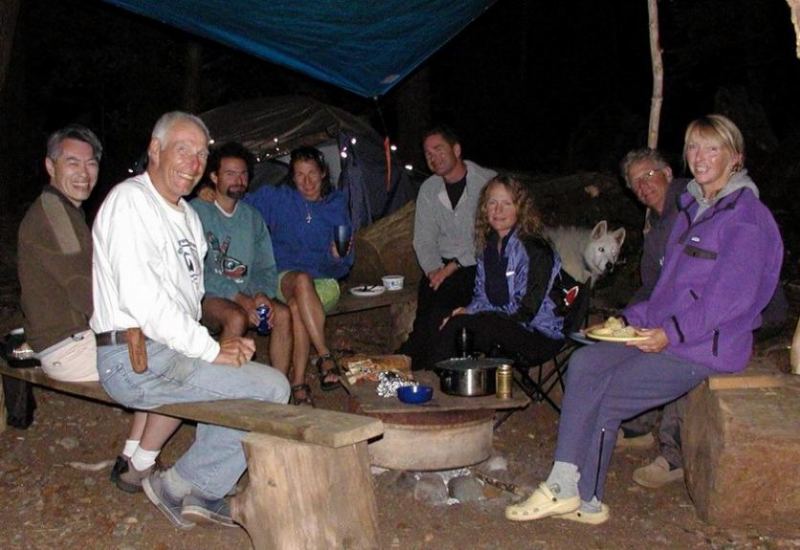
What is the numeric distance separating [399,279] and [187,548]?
2814 millimetres

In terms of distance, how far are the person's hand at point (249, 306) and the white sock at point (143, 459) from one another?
1058 millimetres

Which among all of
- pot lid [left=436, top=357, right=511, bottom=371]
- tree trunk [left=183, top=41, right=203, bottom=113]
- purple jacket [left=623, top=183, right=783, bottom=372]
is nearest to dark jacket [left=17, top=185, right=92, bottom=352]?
pot lid [left=436, top=357, right=511, bottom=371]

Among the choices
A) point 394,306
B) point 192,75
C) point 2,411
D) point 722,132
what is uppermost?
point 192,75

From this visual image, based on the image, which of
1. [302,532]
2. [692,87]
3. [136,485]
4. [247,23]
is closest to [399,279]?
Result: [247,23]

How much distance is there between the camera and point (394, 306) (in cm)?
618

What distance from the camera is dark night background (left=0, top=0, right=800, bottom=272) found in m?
9.98

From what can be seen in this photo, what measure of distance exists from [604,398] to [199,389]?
1.73 metres

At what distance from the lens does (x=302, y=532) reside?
3.15 metres

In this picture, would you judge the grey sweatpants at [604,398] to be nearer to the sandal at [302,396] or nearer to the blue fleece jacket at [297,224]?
the sandal at [302,396]

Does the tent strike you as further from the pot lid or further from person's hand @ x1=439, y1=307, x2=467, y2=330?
the pot lid

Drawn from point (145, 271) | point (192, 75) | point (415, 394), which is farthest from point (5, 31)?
point (192, 75)

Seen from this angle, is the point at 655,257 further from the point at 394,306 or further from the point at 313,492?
the point at 313,492

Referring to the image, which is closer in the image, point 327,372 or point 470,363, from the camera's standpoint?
point 470,363

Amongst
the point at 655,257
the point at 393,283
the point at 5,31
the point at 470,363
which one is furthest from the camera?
the point at 393,283
